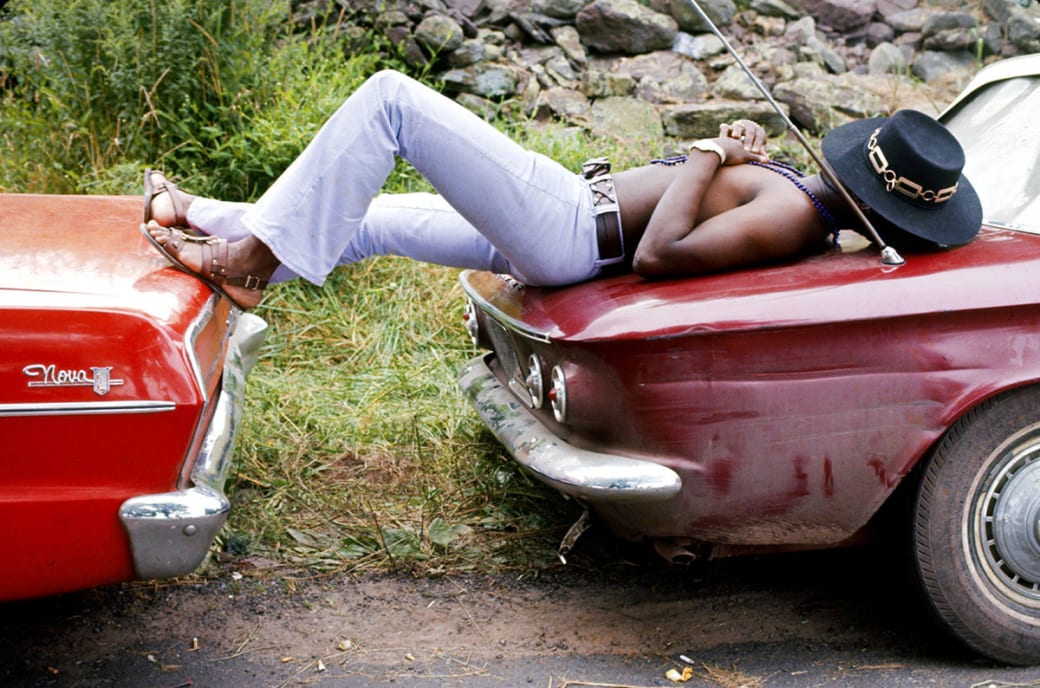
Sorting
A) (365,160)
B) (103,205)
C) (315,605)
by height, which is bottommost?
(315,605)

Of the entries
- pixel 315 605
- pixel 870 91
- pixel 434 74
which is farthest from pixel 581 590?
pixel 870 91

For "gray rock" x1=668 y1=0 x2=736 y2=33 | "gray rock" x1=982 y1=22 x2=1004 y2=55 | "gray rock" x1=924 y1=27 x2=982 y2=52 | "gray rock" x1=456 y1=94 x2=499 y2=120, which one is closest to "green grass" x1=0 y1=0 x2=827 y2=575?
"gray rock" x1=456 y1=94 x2=499 y2=120

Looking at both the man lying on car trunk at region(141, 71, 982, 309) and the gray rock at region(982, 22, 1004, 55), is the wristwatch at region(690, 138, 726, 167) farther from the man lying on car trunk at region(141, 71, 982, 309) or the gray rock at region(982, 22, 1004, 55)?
the gray rock at region(982, 22, 1004, 55)

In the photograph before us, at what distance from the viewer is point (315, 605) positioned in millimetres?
3215

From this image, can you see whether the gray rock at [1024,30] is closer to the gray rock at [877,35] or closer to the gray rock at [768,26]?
the gray rock at [877,35]

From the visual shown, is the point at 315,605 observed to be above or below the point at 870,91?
below

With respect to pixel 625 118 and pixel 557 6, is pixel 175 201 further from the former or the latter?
pixel 557 6

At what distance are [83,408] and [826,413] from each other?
5.54ft

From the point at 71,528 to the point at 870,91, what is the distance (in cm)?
669

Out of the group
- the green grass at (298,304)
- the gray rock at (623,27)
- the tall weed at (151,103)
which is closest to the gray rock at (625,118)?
the green grass at (298,304)

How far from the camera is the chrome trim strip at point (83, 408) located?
7.18 ft

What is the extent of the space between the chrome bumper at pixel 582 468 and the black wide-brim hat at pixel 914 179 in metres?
0.94

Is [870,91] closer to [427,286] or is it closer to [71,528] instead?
[427,286]

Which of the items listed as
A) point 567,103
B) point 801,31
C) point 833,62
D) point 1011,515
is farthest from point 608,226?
point 801,31
